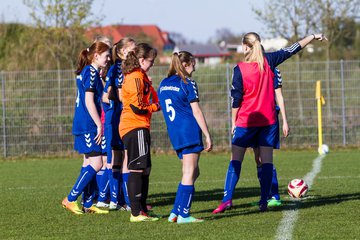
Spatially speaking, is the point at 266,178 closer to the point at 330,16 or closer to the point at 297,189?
the point at 297,189

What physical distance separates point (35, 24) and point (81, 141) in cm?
1765

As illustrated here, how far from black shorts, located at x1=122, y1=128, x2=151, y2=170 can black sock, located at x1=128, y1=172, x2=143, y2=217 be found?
0.11m

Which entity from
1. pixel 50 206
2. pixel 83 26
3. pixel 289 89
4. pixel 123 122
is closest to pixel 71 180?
pixel 50 206

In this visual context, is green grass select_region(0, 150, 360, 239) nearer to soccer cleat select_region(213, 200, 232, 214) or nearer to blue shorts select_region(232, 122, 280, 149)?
soccer cleat select_region(213, 200, 232, 214)

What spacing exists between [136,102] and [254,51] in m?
1.42

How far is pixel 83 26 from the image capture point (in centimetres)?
2661

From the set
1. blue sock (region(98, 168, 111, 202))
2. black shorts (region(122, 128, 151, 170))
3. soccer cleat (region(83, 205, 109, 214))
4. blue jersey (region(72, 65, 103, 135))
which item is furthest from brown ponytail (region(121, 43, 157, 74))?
blue sock (region(98, 168, 111, 202))

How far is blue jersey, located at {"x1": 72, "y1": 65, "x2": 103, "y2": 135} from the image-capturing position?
32.8 feet

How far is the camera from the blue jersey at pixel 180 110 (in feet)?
29.3

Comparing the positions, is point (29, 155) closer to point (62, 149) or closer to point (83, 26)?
point (62, 149)

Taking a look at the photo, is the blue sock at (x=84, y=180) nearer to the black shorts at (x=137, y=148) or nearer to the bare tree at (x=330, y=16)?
Result: the black shorts at (x=137, y=148)

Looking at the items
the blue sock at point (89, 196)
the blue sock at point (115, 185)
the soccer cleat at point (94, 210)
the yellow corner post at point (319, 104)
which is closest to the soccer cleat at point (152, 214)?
the soccer cleat at point (94, 210)

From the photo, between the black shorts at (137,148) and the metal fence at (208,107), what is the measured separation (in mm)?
12315

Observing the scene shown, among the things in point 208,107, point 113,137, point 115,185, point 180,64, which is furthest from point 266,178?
point 208,107
